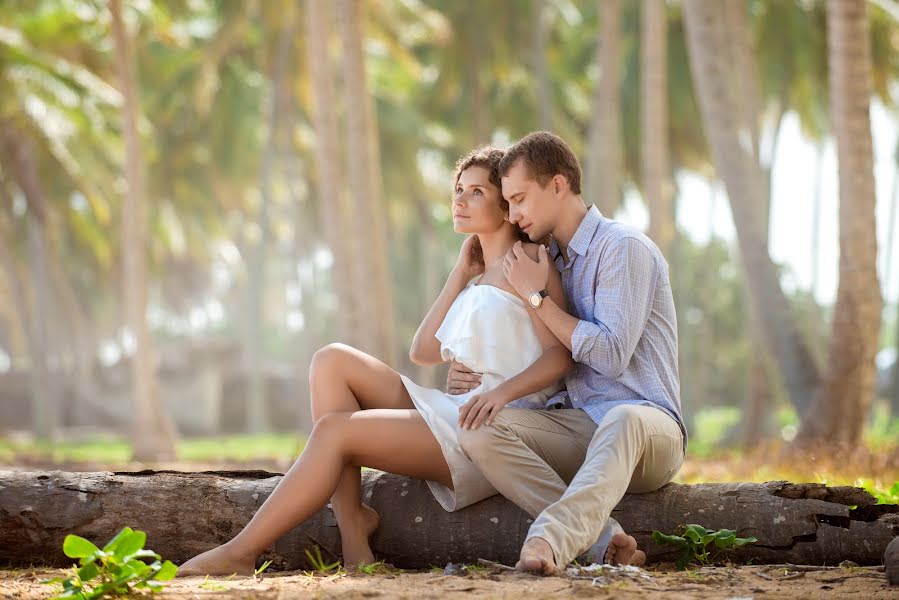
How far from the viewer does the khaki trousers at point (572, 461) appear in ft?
12.2

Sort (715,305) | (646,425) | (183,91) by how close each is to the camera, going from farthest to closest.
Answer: (715,305)
(183,91)
(646,425)

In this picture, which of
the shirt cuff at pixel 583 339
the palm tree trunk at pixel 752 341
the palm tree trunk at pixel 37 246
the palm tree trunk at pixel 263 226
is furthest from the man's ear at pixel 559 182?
the palm tree trunk at pixel 263 226

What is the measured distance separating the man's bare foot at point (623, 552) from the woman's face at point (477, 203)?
139 cm

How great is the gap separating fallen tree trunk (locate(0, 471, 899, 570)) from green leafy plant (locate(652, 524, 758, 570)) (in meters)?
0.06

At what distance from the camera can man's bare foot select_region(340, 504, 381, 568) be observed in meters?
4.20

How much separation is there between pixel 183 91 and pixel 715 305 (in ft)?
70.7

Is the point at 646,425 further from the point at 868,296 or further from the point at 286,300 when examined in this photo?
the point at 286,300

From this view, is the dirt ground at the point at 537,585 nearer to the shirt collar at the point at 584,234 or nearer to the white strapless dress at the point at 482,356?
the white strapless dress at the point at 482,356

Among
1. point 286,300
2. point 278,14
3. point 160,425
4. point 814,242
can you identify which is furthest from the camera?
point 286,300

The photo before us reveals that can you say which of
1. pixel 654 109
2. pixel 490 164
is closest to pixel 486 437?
pixel 490 164

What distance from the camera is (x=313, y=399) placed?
169 inches

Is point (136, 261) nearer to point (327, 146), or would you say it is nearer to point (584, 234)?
point (327, 146)

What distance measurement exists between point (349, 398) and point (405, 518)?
554 millimetres

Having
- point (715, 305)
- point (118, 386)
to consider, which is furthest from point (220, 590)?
point (715, 305)
